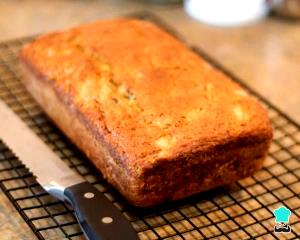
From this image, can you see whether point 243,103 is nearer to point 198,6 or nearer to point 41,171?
point 41,171

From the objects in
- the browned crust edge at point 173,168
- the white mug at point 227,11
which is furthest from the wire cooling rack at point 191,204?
the white mug at point 227,11

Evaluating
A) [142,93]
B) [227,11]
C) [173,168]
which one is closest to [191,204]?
[173,168]

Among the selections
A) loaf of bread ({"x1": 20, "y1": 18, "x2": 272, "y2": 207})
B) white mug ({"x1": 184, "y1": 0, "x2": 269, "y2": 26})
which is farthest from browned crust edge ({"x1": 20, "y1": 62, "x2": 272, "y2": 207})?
white mug ({"x1": 184, "y1": 0, "x2": 269, "y2": 26})

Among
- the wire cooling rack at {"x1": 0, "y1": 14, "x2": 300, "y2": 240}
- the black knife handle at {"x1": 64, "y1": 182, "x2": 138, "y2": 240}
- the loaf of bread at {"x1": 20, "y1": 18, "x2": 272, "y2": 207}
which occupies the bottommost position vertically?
the wire cooling rack at {"x1": 0, "y1": 14, "x2": 300, "y2": 240}

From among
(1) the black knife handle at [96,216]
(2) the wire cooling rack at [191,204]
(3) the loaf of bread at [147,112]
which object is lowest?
(2) the wire cooling rack at [191,204]

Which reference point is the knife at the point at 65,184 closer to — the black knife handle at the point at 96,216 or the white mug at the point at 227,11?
the black knife handle at the point at 96,216

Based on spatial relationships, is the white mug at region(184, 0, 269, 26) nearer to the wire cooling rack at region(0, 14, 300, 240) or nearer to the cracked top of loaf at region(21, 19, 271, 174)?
the cracked top of loaf at region(21, 19, 271, 174)
